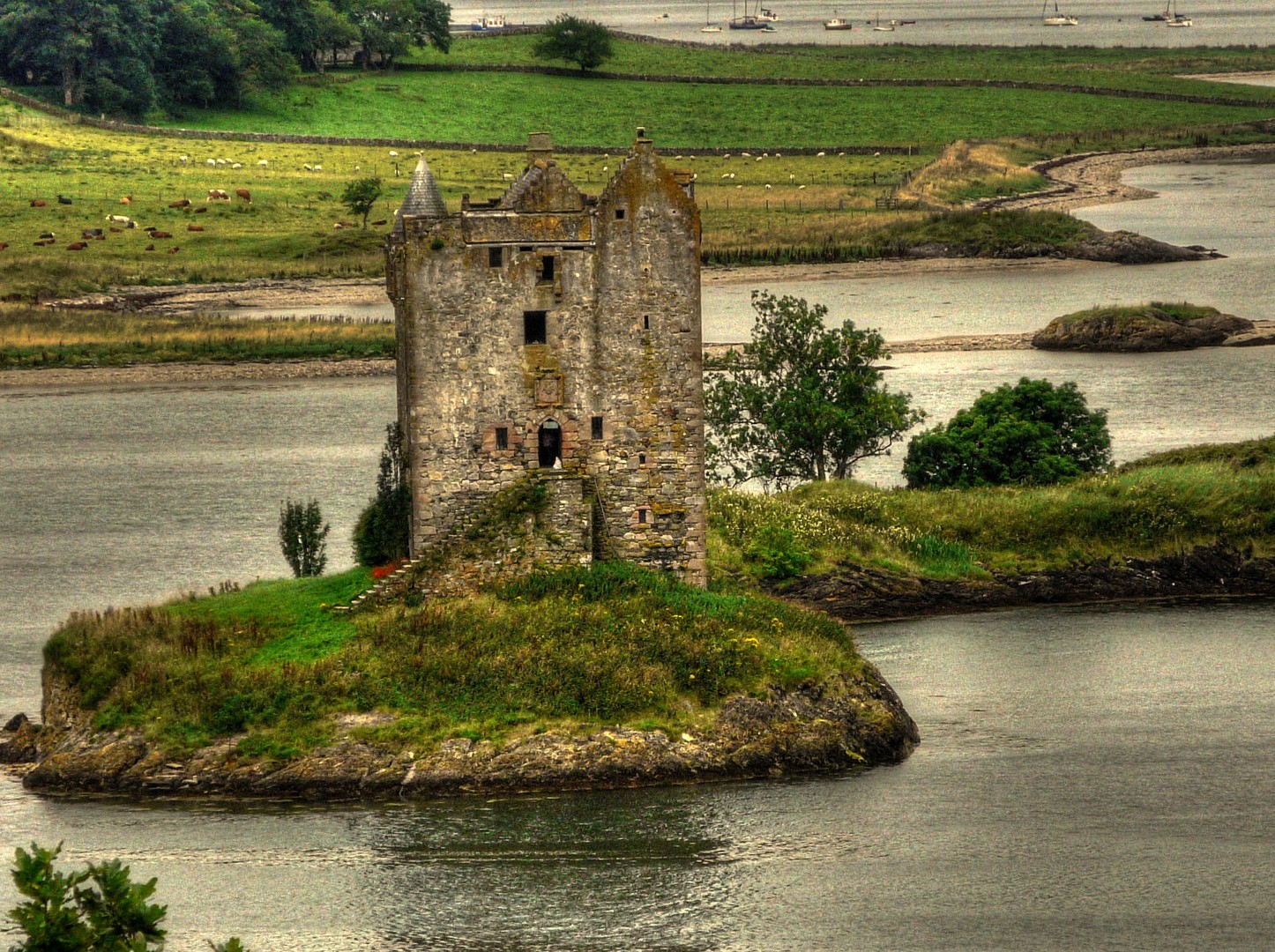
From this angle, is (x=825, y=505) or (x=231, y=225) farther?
(x=231, y=225)

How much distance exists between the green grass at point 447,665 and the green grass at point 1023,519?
1289 centimetres

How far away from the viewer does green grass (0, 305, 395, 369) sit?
96.4 m

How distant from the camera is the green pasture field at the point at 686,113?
16888cm

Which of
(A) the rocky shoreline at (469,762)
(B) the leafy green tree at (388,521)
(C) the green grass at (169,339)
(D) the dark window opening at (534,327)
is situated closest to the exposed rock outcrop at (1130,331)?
(C) the green grass at (169,339)

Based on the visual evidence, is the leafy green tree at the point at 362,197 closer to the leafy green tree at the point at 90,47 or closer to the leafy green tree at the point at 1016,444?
the leafy green tree at the point at 90,47

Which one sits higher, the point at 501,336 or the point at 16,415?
the point at 501,336

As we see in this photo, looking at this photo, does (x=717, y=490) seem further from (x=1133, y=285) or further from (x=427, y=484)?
(x=1133, y=285)

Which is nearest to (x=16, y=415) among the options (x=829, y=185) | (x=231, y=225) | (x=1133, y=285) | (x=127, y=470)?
(x=127, y=470)

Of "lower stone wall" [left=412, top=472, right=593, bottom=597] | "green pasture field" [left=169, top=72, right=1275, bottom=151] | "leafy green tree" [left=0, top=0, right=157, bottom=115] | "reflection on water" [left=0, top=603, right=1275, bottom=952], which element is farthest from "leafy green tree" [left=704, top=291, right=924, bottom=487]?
"leafy green tree" [left=0, top=0, right=157, bottom=115]

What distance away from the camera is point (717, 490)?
57.3m

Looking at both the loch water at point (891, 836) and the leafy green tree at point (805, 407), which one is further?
the leafy green tree at point (805, 407)

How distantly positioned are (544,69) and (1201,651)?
6041 inches

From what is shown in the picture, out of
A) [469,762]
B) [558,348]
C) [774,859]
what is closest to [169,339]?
[558,348]

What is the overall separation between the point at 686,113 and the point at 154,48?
43301 millimetres
